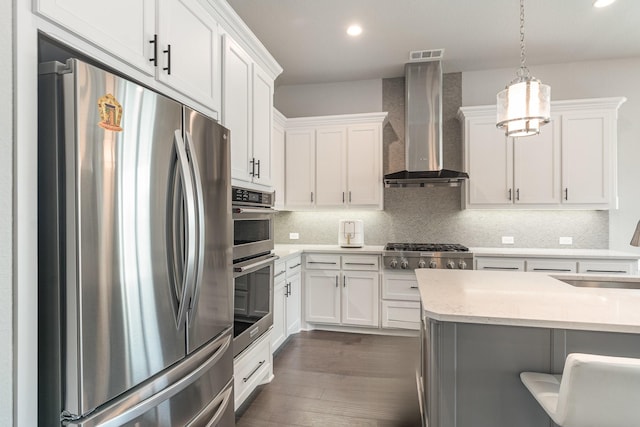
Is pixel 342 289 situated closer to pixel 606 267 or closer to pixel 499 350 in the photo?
pixel 499 350

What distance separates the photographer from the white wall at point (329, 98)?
14.2 feet

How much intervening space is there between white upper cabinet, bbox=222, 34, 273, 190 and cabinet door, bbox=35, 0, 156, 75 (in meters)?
0.65

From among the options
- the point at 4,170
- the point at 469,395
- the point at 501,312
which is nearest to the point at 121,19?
the point at 4,170

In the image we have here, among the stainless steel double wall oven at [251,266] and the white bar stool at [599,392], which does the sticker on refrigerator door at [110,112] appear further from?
the white bar stool at [599,392]

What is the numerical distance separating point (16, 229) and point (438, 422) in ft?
5.57

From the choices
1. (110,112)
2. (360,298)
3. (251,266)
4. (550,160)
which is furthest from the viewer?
(360,298)

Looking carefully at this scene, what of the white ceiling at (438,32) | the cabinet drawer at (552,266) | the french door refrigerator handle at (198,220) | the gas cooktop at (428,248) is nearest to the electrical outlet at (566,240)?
the cabinet drawer at (552,266)

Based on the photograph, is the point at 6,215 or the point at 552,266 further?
the point at 552,266

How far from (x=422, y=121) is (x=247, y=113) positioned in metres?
2.36

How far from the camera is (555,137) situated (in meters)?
3.57

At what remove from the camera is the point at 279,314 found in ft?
10.5

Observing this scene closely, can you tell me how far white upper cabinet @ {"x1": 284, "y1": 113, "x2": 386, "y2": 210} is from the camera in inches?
156

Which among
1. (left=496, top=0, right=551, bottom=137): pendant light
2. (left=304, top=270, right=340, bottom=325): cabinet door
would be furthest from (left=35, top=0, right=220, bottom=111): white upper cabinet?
(left=304, top=270, right=340, bottom=325): cabinet door

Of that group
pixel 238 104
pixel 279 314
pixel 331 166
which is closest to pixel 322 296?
pixel 279 314
